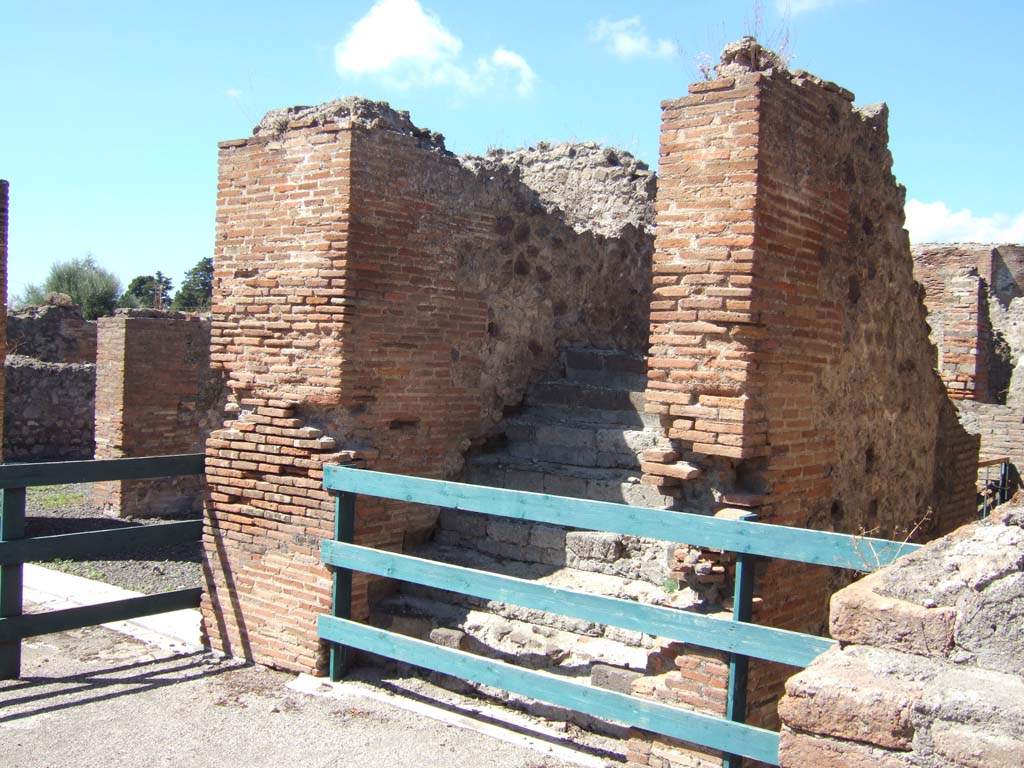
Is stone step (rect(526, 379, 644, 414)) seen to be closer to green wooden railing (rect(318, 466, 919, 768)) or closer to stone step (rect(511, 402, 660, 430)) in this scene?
stone step (rect(511, 402, 660, 430))

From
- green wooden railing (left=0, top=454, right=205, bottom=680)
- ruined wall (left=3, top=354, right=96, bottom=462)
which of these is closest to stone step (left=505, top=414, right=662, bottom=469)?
green wooden railing (left=0, top=454, right=205, bottom=680)

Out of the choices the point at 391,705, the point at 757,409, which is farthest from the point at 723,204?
the point at 391,705

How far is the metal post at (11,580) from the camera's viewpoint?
219 inches

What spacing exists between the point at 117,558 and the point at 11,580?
432 cm

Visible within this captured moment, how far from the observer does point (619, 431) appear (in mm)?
6273

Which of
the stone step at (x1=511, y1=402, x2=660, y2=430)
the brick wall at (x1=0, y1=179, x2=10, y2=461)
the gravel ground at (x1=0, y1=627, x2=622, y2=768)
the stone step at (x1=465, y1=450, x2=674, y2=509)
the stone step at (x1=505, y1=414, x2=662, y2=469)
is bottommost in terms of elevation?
the gravel ground at (x1=0, y1=627, x2=622, y2=768)

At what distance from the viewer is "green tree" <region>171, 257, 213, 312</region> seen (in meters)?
41.7

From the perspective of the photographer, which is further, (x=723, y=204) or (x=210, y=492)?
(x=210, y=492)

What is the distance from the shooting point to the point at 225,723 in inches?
199

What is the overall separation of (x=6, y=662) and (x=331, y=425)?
238 centimetres

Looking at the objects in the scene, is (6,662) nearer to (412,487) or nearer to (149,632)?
(149,632)

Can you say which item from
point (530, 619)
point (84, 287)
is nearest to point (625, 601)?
point (530, 619)

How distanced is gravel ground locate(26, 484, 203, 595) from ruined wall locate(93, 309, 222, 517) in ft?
1.35

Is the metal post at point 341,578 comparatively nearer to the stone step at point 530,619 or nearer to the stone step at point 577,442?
the stone step at point 530,619
